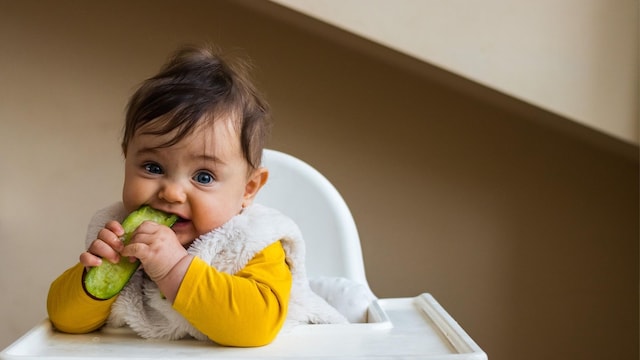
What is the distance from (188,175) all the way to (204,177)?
2 cm

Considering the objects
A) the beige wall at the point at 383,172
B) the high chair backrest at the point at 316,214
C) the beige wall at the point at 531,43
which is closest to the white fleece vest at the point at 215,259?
the high chair backrest at the point at 316,214

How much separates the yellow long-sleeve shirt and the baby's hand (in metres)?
0.02

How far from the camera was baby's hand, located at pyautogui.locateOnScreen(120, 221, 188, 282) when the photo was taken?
0.77 metres

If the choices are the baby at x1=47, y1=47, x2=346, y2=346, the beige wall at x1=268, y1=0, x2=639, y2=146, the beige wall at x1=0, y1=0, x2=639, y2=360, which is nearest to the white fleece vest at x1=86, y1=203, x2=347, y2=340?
the baby at x1=47, y1=47, x2=346, y2=346

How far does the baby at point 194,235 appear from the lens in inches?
30.7

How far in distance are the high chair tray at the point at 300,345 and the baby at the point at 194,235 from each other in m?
0.02

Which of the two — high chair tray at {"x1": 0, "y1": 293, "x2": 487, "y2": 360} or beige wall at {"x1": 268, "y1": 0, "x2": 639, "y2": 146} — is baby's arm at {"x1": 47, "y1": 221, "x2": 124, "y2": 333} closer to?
high chair tray at {"x1": 0, "y1": 293, "x2": 487, "y2": 360}

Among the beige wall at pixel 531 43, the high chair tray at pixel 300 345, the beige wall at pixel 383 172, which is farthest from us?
the beige wall at pixel 383 172

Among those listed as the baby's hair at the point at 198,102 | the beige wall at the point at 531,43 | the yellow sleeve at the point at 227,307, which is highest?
the beige wall at the point at 531,43

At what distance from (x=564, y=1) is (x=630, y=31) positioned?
11 cm

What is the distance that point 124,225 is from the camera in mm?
812

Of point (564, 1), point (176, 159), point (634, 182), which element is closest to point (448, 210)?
point (634, 182)

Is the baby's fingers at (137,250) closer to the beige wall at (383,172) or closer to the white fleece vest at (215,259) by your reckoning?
the white fleece vest at (215,259)

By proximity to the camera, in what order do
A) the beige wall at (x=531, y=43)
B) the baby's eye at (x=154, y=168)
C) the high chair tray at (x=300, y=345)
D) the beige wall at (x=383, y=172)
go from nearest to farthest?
the high chair tray at (x=300, y=345) → the baby's eye at (x=154, y=168) → the beige wall at (x=531, y=43) → the beige wall at (x=383, y=172)
